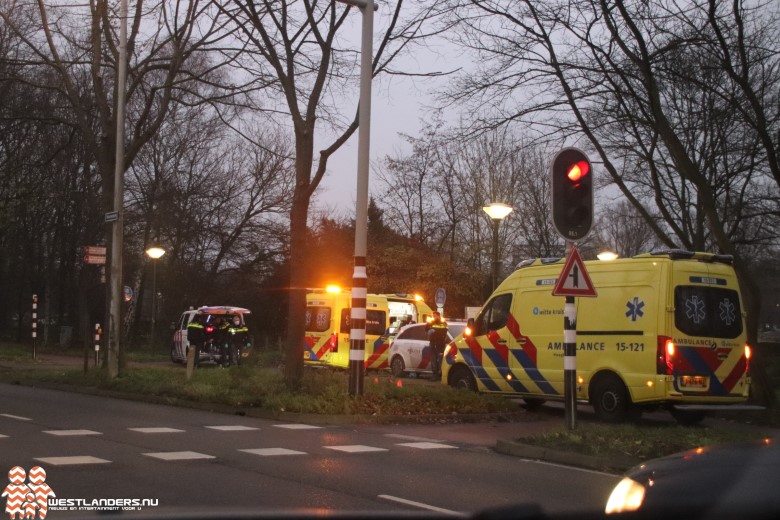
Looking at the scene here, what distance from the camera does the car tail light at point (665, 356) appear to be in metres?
13.4

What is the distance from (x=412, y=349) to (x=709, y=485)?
72.9 ft

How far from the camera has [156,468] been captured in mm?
8664

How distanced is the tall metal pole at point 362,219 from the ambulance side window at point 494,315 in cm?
296

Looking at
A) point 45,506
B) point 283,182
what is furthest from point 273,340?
point 45,506

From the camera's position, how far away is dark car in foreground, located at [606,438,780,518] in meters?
3.26

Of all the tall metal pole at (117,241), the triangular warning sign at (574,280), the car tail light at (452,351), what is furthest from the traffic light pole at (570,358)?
the tall metal pole at (117,241)

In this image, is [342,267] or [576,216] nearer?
[576,216]

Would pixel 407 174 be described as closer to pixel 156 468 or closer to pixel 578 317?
pixel 578 317

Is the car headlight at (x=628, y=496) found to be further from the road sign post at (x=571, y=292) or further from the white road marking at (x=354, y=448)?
the road sign post at (x=571, y=292)

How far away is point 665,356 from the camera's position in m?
13.5

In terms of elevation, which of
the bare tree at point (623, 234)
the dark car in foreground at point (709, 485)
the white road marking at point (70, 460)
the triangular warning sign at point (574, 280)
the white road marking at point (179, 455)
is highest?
the bare tree at point (623, 234)

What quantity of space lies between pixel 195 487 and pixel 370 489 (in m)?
1.54

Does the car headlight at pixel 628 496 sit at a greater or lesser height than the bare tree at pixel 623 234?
lesser

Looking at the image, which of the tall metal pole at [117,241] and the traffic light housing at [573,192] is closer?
the traffic light housing at [573,192]
